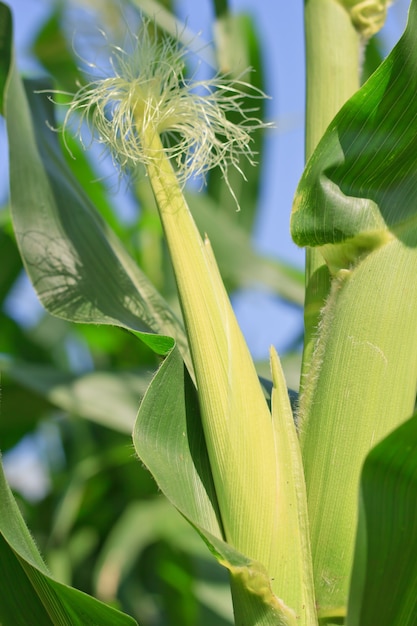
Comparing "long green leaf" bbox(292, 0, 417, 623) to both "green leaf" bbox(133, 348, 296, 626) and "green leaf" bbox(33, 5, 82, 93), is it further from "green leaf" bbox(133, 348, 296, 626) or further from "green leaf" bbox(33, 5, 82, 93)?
"green leaf" bbox(33, 5, 82, 93)

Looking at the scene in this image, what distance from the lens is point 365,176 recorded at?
63 centimetres

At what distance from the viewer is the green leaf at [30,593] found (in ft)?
1.82

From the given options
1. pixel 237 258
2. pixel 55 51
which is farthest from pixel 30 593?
pixel 55 51

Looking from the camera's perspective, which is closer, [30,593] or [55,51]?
[30,593]

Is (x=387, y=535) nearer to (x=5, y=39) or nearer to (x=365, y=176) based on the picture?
(x=365, y=176)

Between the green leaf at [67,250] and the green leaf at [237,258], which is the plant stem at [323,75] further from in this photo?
the green leaf at [237,258]

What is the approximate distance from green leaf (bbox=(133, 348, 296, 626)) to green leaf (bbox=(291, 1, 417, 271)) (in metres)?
0.17

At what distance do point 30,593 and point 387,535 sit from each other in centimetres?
33

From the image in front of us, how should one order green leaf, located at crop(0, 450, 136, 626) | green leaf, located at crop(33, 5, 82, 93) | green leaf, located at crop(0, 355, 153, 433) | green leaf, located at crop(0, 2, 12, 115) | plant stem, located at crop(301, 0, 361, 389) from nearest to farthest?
1. green leaf, located at crop(0, 450, 136, 626)
2. plant stem, located at crop(301, 0, 361, 389)
3. green leaf, located at crop(0, 2, 12, 115)
4. green leaf, located at crop(0, 355, 153, 433)
5. green leaf, located at crop(33, 5, 82, 93)

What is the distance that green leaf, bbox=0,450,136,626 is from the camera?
0.55 metres

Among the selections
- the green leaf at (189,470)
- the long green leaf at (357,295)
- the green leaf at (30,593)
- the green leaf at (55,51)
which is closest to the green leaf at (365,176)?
the long green leaf at (357,295)

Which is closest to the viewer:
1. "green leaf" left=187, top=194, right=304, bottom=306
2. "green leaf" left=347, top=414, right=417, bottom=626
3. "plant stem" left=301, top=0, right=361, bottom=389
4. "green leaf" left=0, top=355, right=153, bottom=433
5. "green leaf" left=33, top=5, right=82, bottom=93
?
"green leaf" left=347, top=414, right=417, bottom=626

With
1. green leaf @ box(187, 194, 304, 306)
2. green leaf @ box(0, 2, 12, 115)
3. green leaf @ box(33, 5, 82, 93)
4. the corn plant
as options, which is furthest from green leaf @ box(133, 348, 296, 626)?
green leaf @ box(33, 5, 82, 93)

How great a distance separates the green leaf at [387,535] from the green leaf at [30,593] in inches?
7.5
